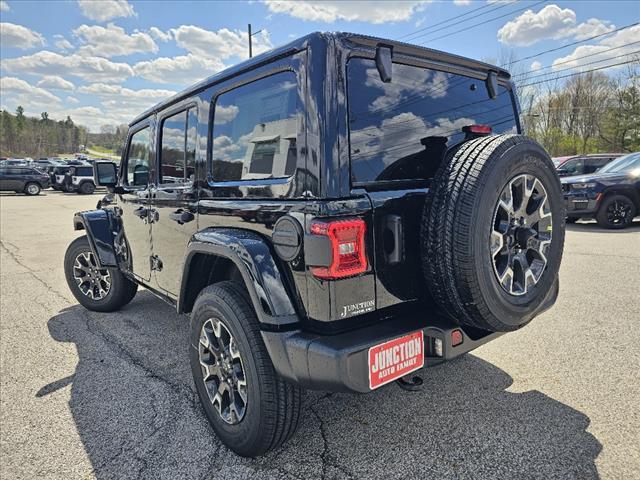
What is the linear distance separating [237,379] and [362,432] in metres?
0.77

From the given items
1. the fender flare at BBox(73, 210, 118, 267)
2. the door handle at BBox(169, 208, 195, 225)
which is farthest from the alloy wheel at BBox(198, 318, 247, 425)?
the fender flare at BBox(73, 210, 118, 267)

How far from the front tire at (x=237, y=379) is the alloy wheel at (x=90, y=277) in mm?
2652

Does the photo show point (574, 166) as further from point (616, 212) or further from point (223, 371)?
point (223, 371)

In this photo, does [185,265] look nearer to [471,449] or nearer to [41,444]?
[41,444]

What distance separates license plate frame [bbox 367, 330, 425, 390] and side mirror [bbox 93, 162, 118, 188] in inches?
139

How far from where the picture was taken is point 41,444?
2.51 meters

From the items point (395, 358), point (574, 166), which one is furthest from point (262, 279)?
point (574, 166)

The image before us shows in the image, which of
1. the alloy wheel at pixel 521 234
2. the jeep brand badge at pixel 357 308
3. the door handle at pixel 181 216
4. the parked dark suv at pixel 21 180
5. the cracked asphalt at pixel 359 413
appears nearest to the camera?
the jeep brand badge at pixel 357 308

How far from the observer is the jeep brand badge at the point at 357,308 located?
201cm

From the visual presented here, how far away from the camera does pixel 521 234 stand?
2203 mm

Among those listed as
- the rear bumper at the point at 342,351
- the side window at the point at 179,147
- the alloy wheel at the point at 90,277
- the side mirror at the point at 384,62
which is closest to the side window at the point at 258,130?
the side window at the point at 179,147

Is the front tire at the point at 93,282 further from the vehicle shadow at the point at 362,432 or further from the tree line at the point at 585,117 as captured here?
the tree line at the point at 585,117

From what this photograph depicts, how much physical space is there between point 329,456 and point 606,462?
1.33 metres

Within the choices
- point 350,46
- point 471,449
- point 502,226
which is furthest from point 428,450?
point 350,46
